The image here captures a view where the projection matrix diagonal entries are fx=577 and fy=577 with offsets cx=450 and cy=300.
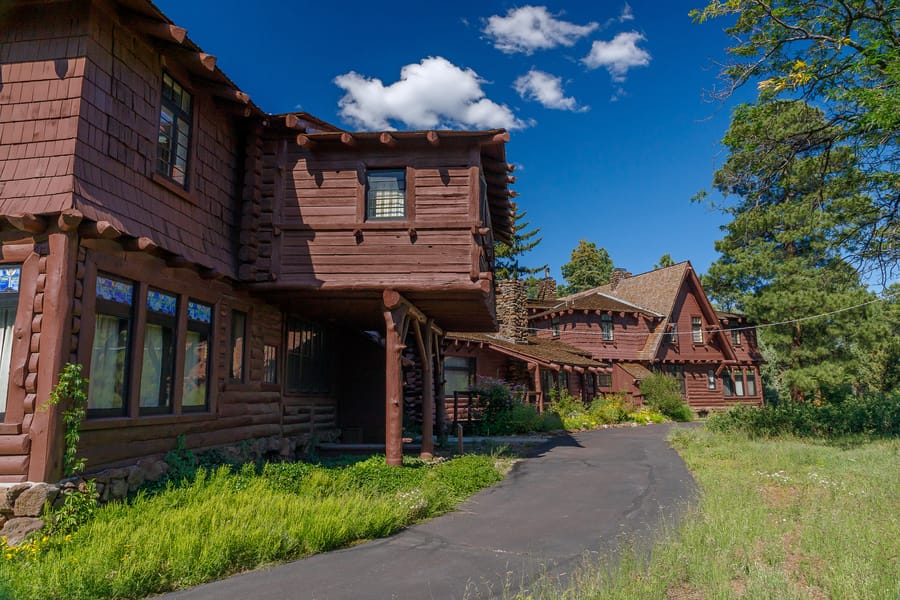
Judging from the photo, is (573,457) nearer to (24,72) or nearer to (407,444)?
(407,444)

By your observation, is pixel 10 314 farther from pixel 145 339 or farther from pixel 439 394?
pixel 439 394

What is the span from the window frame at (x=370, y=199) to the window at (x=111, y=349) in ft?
16.2

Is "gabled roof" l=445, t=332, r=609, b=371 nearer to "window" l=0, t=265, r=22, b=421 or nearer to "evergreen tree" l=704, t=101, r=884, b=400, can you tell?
"evergreen tree" l=704, t=101, r=884, b=400

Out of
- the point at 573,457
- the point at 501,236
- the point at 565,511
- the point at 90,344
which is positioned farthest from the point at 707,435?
the point at 90,344

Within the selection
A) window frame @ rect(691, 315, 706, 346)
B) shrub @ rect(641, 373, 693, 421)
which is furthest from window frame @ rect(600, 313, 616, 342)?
window frame @ rect(691, 315, 706, 346)

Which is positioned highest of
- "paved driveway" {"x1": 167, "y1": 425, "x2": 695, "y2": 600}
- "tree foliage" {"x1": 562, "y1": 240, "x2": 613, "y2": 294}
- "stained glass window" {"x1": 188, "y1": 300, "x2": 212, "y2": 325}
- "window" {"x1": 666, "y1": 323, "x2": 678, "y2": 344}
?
"tree foliage" {"x1": 562, "y1": 240, "x2": 613, "y2": 294}

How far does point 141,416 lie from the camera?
8430 millimetres

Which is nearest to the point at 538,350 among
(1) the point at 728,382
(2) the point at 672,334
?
(2) the point at 672,334

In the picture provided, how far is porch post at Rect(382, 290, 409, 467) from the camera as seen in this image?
37.4ft

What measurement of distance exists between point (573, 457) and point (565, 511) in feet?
20.3

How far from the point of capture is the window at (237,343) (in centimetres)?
1141

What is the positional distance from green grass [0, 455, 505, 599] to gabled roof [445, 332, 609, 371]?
1359 cm

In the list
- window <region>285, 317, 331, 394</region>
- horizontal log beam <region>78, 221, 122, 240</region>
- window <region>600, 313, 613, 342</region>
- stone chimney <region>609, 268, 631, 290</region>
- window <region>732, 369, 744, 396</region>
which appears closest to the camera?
horizontal log beam <region>78, 221, 122, 240</region>

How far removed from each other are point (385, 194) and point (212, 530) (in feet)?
25.0
